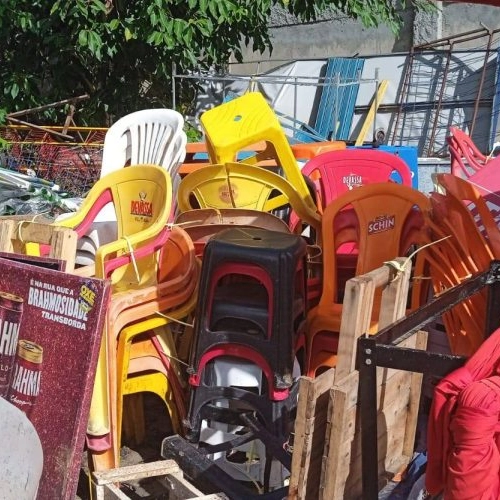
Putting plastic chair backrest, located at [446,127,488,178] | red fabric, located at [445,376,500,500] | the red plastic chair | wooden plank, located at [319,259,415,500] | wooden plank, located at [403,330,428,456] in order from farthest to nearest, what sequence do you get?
1. plastic chair backrest, located at [446,127,488,178]
2. the red plastic chair
3. wooden plank, located at [403,330,428,456]
4. wooden plank, located at [319,259,415,500]
5. red fabric, located at [445,376,500,500]

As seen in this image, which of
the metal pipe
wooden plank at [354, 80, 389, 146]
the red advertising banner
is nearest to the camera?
the red advertising banner

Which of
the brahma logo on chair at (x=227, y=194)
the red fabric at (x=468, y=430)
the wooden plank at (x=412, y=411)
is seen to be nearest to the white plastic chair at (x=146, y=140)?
the brahma logo on chair at (x=227, y=194)

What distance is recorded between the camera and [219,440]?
2943 millimetres

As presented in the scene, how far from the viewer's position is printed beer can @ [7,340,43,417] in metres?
2.54

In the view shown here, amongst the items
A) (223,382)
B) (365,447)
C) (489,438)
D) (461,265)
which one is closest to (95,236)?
(223,382)

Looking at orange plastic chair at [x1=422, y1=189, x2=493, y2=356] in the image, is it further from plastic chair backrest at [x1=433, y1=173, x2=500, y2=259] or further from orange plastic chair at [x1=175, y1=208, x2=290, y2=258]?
orange plastic chair at [x1=175, y1=208, x2=290, y2=258]

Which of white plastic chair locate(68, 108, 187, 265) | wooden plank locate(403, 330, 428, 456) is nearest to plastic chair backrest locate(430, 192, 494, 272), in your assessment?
wooden plank locate(403, 330, 428, 456)

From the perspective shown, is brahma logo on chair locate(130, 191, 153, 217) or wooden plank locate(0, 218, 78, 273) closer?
wooden plank locate(0, 218, 78, 273)

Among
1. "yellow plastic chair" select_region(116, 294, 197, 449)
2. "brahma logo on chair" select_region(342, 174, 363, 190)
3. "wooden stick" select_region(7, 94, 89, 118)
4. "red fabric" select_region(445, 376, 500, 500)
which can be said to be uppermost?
"wooden stick" select_region(7, 94, 89, 118)

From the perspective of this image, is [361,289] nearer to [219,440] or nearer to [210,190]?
[219,440]

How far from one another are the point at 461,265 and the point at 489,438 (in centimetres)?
121

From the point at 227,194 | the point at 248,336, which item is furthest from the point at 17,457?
the point at 227,194

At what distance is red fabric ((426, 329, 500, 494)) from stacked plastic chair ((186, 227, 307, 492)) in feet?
3.37

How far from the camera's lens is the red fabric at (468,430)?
1.61 m
